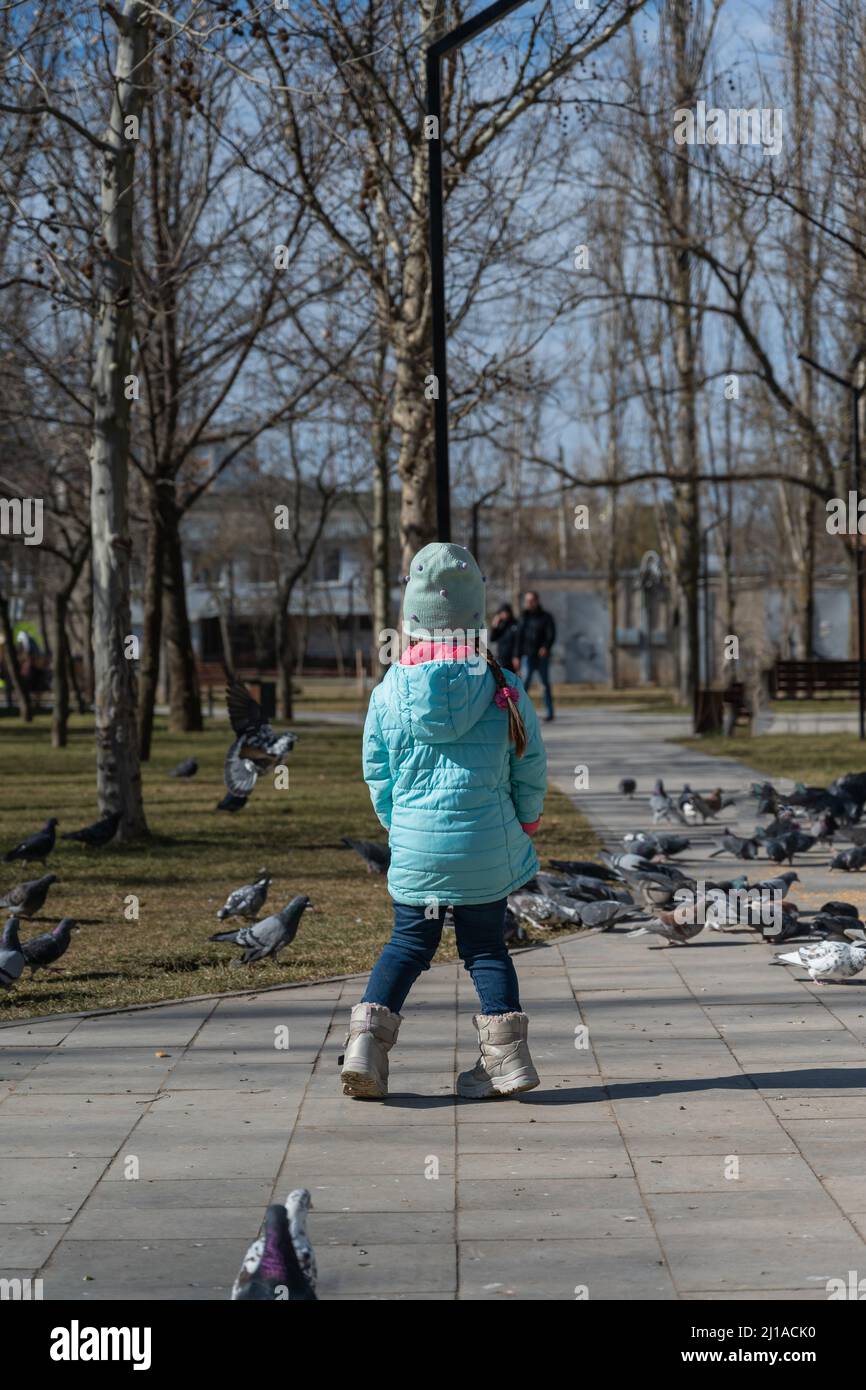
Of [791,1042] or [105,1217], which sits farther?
[791,1042]

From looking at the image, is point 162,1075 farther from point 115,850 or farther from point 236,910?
point 115,850

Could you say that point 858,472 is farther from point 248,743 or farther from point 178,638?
point 248,743

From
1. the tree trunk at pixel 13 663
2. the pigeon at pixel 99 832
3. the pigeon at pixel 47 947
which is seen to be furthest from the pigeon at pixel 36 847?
the tree trunk at pixel 13 663

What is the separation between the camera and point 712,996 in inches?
288

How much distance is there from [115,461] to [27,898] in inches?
179

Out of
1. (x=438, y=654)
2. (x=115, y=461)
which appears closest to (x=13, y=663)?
(x=115, y=461)

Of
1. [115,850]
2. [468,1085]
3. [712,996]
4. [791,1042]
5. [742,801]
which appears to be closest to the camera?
[468,1085]

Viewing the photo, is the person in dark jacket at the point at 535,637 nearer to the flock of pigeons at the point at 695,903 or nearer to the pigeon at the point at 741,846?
the pigeon at the point at 741,846

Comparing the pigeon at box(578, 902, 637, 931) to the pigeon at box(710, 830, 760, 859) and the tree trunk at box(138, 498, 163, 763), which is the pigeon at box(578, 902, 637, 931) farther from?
the tree trunk at box(138, 498, 163, 763)

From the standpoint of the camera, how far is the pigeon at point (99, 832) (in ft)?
40.1

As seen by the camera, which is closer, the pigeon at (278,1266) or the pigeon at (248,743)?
the pigeon at (278,1266)
